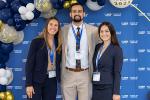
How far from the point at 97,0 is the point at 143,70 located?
120 centimetres

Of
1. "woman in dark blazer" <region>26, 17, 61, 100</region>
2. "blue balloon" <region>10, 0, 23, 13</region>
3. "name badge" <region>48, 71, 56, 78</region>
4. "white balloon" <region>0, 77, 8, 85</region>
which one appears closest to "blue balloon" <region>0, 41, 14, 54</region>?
"white balloon" <region>0, 77, 8, 85</region>

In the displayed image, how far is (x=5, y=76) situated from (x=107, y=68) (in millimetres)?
1441

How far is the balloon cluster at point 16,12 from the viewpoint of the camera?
430 cm

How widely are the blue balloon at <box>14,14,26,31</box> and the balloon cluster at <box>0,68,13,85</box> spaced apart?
552mm

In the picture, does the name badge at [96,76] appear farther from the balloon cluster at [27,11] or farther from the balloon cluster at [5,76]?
the balloon cluster at [5,76]

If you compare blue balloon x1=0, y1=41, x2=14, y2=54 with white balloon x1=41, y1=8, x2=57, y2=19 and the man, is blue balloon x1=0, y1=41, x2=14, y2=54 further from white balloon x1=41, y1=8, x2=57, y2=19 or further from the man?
the man

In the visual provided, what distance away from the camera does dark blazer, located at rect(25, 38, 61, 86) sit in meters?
3.79

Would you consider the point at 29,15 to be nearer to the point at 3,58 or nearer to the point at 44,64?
the point at 3,58

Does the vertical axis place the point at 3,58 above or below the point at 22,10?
below

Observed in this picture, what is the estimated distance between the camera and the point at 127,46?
4676 millimetres

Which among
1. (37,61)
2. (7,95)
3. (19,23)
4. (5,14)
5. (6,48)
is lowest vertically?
(7,95)

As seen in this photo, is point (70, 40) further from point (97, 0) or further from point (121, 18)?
point (121, 18)

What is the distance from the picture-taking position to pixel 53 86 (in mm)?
3893

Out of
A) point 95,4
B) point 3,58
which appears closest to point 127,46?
point 95,4
